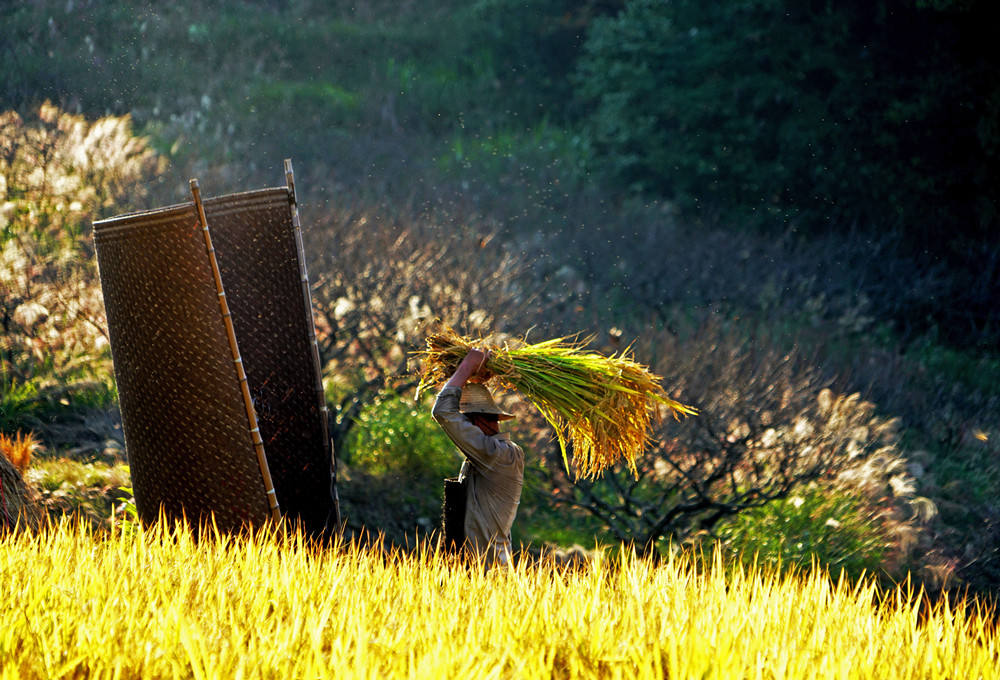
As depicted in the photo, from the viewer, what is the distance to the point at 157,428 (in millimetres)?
4629

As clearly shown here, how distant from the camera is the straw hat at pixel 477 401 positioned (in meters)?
4.59

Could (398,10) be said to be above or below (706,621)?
above

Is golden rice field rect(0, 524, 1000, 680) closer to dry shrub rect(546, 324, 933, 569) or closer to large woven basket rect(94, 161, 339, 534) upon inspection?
large woven basket rect(94, 161, 339, 534)

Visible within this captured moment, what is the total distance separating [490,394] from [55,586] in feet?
6.44

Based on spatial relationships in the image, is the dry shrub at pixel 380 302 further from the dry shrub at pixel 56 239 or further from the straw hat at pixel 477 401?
the straw hat at pixel 477 401

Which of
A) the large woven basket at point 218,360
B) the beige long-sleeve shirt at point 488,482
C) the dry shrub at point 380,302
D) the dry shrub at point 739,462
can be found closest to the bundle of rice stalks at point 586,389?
the beige long-sleeve shirt at point 488,482

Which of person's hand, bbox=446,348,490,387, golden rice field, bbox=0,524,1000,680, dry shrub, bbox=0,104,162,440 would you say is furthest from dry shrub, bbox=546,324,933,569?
dry shrub, bbox=0,104,162,440

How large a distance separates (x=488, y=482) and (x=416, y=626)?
1.59 m

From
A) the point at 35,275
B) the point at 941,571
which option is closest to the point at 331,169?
the point at 35,275

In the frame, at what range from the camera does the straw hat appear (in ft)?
15.1

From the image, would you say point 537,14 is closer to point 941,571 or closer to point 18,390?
point 18,390

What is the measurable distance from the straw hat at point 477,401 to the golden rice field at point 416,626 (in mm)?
856

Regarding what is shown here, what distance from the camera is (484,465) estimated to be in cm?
456

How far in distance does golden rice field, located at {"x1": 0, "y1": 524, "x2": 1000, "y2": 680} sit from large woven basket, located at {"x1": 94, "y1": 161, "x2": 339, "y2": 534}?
0.65 meters
